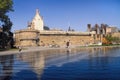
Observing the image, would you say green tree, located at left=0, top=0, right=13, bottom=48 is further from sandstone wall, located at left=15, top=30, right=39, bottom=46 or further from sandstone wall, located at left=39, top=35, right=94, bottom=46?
sandstone wall, located at left=39, top=35, right=94, bottom=46

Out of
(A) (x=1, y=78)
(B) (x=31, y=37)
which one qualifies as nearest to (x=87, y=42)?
(B) (x=31, y=37)

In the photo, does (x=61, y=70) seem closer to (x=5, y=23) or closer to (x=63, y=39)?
(x=5, y=23)

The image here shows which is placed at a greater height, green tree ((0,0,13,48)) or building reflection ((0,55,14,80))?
green tree ((0,0,13,48))

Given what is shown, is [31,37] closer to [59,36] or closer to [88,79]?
[59,36]

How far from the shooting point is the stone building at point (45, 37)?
379 ft

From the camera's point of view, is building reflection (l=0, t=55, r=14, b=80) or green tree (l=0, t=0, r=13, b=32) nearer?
building reflection (l=0, t=55, r=14, b=80)

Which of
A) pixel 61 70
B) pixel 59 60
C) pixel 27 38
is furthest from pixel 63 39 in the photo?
pixel 61 70

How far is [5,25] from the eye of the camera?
7519 centimetres

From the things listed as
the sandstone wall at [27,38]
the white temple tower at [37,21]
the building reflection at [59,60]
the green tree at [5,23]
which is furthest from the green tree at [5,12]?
the white temple tower at [37,21]

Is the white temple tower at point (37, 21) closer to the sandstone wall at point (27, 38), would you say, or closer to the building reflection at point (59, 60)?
the sandstone wall at point (27, 38)

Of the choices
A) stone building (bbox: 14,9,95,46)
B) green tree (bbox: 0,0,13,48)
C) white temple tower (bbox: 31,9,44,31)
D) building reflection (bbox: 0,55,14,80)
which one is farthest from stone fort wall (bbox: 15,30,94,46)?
building reflection (bbox: 0,55,14,80)

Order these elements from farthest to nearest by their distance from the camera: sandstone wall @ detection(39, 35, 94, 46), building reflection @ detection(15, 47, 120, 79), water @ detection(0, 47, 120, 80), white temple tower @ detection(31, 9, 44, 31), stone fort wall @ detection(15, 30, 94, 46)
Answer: white temple tower @ detection(31, 9, 44, 31) → sandstone wall @ detection(39, 35, 94, 46) → stone fort wall @ detection(15, 30, 94, 46) → building reflection @ detection(15, 47, 120, 79) → water @ detection(0, 47, 120, 80)

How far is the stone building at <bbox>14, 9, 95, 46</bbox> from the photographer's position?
4545 inches

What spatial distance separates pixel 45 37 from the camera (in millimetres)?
128250
